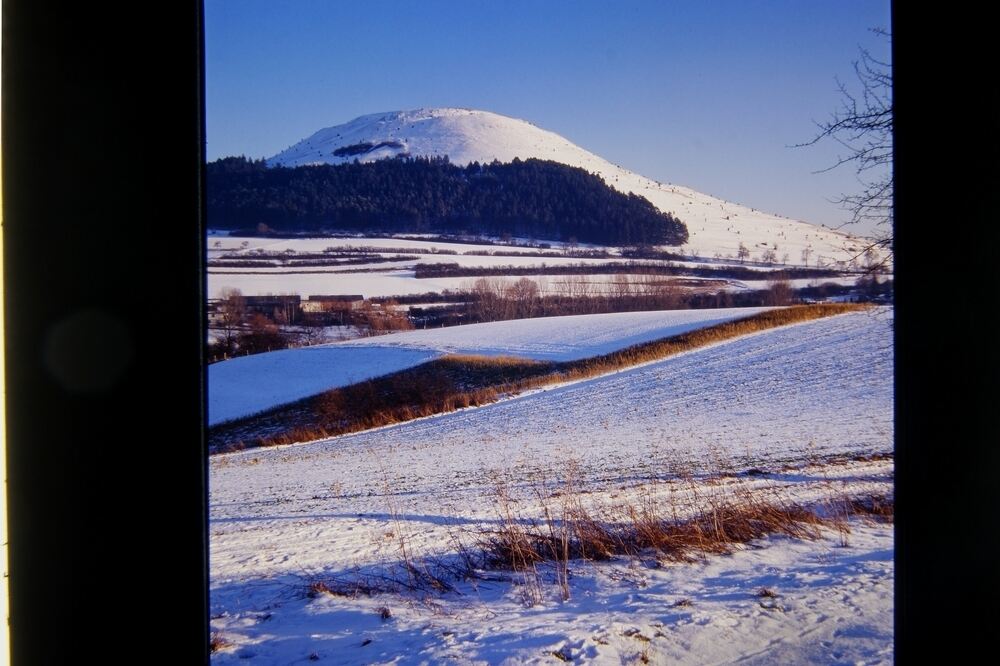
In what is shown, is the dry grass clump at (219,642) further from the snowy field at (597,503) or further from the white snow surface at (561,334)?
the white snow surface at (561,334)

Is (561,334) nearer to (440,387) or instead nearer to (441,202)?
(440,387)

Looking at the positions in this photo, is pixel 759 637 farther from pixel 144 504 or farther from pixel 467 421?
pixel 467 421

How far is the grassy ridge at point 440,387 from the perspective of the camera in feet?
34.3

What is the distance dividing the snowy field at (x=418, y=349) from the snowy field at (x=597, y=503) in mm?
1410

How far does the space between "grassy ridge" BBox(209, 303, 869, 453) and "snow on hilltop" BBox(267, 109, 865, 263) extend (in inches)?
116

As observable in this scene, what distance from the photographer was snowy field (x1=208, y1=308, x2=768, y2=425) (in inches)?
434

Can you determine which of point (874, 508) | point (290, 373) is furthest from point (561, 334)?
point (874, 508)

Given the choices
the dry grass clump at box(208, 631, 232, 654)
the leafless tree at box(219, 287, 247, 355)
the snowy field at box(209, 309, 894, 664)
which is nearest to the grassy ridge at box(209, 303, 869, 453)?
the snowy field at box(209, 309, 894, 664)

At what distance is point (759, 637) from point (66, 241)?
79.0 inches

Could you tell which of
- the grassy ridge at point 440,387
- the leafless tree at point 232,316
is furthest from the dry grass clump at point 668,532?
the leafless tree at point 232,316

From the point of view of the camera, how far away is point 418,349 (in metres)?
13.0

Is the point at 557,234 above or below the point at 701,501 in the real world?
above

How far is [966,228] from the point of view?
0.74m

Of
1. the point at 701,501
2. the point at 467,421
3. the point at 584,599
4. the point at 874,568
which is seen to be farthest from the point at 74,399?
the point at 467,421
